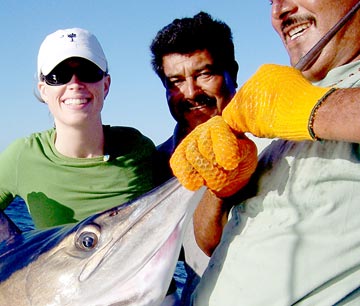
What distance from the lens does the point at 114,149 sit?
3613 mm

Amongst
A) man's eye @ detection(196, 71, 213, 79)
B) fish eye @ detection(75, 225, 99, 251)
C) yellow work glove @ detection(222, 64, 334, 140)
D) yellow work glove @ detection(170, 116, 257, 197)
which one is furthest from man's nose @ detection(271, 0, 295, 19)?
man's eye @ detection(196, 71, 213, 79)

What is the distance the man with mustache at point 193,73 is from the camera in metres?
4.21

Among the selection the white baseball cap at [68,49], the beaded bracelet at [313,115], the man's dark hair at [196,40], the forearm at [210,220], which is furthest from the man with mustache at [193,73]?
the beaded bracelet at [313,115]

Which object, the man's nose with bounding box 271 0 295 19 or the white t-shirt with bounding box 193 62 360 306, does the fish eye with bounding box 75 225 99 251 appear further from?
the man's nose with bounding box 271 0 295 19

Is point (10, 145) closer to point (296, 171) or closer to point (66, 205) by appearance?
point (66, 205)

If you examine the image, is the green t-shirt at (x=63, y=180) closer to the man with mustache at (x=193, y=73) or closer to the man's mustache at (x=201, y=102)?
the man with mustache at (x=193, y=73)

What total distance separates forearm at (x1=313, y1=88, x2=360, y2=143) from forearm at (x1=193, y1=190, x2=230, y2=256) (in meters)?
0.68

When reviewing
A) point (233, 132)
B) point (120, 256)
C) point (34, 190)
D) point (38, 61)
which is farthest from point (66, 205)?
point (233, 132)

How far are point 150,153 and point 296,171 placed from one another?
2.03 m

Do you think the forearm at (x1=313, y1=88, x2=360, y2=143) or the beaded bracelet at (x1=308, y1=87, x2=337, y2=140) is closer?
the forearm at (x1=313, y1=88, x2=360, y2=143)

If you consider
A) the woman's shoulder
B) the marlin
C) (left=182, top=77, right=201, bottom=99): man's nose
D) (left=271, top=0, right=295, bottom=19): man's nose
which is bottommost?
the marlin

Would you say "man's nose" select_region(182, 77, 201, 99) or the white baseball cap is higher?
the white baseball cap

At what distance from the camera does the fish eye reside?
224 cm

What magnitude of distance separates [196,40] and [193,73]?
0.35 metres
